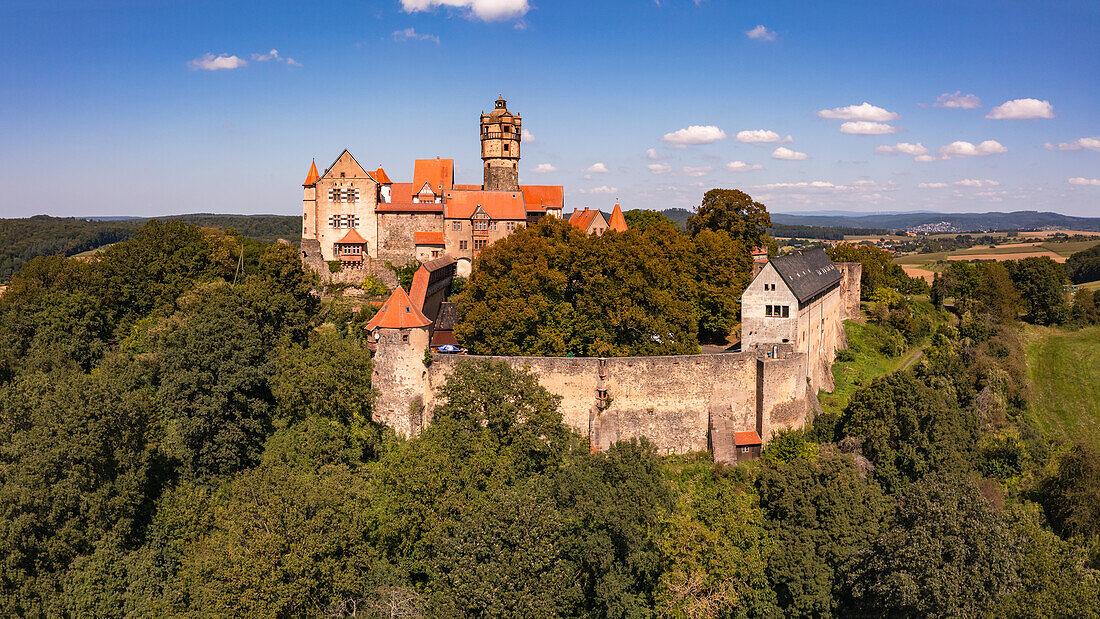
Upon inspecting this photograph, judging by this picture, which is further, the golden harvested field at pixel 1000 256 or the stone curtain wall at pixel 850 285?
the golden harvested field at pixel 1000 256

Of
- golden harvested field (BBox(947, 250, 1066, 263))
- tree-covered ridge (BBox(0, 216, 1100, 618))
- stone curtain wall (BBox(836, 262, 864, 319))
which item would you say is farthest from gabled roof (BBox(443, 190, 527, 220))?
golden harvested field (BBox(947, 250, 1066, 263))

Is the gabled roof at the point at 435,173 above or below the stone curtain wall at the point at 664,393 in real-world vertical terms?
above

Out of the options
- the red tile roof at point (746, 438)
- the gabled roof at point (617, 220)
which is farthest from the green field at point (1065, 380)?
the gabled roof at point (617, 220)

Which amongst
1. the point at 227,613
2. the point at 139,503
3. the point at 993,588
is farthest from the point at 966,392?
the point at 139,503

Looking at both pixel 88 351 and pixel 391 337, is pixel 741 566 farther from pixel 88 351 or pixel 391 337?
pixel 88 351

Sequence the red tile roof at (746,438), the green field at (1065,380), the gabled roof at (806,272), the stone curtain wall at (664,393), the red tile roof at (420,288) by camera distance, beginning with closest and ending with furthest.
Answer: the stone curtain wall at (664,393) < the red tile roof at (746,438) < the gabled roof at (806,272) < the green field at (1065,380) < the red tile roof at (420,288)

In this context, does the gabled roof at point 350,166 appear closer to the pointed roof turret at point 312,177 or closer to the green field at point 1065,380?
the pointed roof turret at point 312,177

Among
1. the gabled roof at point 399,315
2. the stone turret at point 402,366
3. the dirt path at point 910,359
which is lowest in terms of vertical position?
the dirt path at point 910,359
